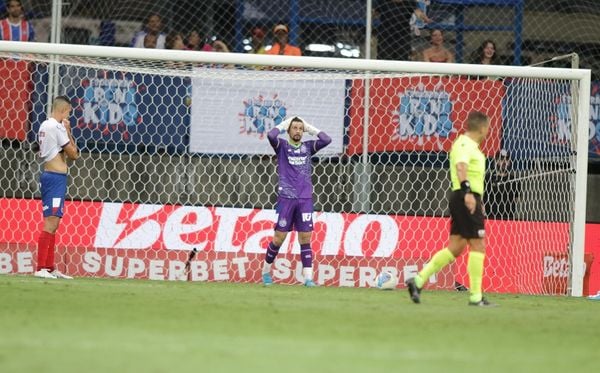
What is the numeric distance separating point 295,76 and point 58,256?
3548 mm

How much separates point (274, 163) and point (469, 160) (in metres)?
4.88

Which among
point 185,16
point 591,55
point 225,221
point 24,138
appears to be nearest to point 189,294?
point 225,221

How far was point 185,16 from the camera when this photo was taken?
56.6 feet

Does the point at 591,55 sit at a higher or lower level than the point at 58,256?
higher

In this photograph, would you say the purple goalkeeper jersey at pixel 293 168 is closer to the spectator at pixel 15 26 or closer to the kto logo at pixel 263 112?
the kto logo at pixel 263 112

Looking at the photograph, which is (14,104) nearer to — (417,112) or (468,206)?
(417,112)

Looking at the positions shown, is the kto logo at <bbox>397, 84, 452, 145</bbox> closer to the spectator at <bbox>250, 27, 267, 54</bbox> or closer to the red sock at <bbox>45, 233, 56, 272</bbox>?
the spectator at <bbox>250, 27, 267, 54</bbox>

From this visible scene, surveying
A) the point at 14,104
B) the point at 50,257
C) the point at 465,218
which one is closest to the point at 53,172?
the point at 50,257

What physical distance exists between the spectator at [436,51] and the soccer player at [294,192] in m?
3.71

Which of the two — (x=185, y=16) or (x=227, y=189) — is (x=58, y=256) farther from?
(x=185, y=16)

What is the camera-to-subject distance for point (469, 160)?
34.1 ft

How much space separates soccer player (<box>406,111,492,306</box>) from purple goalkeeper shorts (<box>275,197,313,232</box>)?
2.92 m

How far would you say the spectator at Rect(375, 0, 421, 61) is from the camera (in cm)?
1628

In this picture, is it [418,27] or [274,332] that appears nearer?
[274,332]
